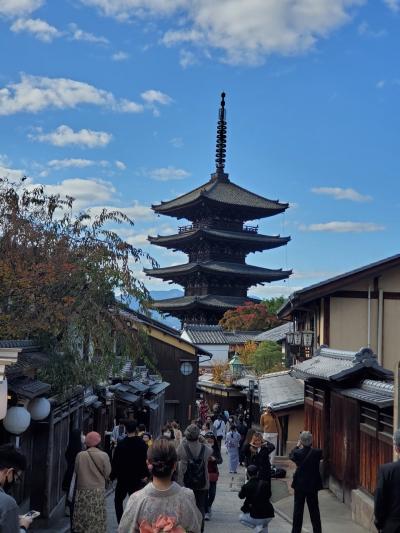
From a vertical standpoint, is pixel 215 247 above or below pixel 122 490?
above

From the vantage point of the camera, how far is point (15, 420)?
906cm

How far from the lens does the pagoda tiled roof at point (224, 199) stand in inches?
2121

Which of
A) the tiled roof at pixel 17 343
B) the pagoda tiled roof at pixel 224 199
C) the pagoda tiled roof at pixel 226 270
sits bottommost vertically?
the tiled roof at pixel 17 343

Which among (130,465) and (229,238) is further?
(229,238)

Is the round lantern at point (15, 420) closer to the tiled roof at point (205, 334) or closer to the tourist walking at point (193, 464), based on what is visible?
the tourist walking at point (193, 464)

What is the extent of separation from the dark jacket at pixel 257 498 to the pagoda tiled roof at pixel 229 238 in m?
43.6

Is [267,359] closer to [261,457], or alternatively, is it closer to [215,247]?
[215,247]

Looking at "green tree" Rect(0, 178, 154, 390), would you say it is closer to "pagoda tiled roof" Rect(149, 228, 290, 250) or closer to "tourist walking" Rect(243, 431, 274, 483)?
"tourist walking" Rect(243, 431, 274, 483)

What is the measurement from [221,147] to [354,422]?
164 ft

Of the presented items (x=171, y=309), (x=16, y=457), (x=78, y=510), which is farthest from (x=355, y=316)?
(x=171, y=309)

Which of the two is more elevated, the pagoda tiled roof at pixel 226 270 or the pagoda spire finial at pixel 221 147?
the pagoda spire finial at pixel 221 147

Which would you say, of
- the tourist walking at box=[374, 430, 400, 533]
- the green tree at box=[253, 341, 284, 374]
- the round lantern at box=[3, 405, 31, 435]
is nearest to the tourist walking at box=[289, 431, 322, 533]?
the tourist walking at box=[374, 430, 400, 533]

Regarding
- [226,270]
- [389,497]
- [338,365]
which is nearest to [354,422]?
[338,365]

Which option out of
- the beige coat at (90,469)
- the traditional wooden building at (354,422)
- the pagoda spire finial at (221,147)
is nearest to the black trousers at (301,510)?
the traditional wooden building at (354,422)
